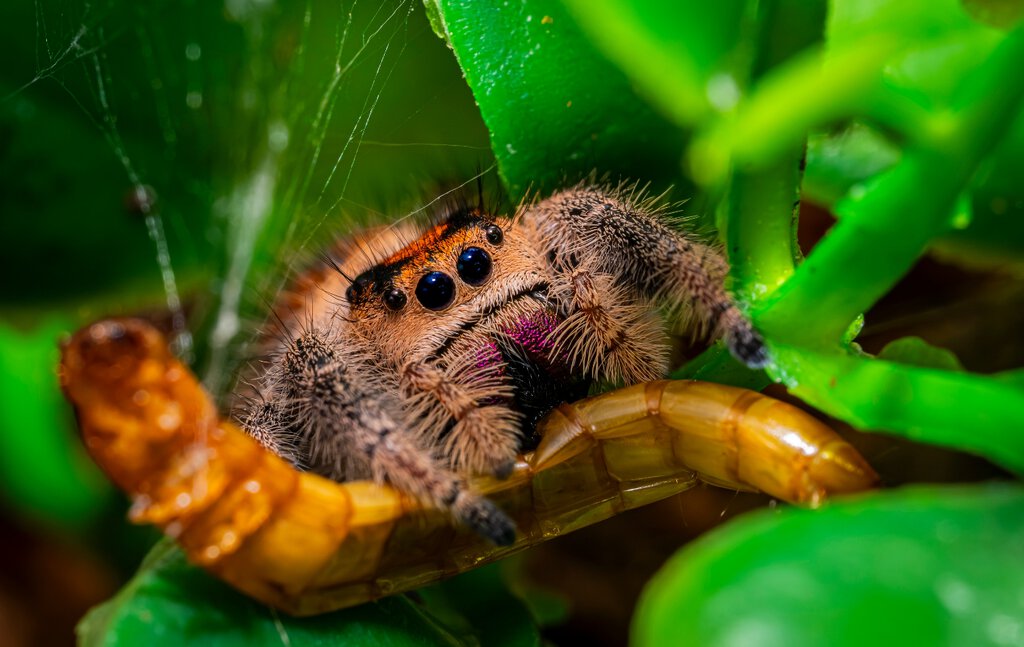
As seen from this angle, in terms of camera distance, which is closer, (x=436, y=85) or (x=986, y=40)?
(x=986, y=40)

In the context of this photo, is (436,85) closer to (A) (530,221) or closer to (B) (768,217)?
(A) (530,221)

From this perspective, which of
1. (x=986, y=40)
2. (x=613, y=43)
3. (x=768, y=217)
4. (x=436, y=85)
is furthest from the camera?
(x=436, y=85)

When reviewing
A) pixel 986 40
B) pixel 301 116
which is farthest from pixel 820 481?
pixel 301 116

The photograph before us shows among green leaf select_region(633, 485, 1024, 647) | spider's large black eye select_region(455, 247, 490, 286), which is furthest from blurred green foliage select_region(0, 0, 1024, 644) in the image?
spider's large black eye select_region(455, 247, 490, 286)

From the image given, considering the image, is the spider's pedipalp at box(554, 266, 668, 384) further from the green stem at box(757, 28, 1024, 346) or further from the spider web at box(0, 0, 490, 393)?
the spider web at box(0, 0, 490, 393)

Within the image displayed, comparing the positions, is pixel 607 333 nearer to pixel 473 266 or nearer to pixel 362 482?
pixel 473 266

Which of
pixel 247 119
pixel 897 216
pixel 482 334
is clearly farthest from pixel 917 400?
pixel 247 119

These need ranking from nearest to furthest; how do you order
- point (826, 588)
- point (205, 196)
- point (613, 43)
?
1. point (826, 588)
2. point (613, 43)
3. point (205, 196)
